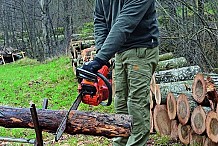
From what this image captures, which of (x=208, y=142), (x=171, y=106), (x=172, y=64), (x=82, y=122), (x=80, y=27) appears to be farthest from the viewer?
(x=80, y=27)

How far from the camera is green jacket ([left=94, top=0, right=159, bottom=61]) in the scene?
9.16ft

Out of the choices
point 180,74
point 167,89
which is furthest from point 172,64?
point 167,89

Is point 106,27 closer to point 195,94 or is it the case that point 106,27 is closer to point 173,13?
point 195,94

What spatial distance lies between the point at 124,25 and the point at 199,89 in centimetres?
159

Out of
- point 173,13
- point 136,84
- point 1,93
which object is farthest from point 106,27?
point 1,93

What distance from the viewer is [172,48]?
8.52 m

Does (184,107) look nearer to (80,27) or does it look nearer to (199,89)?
(199,89)

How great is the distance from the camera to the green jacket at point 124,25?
9.16ft

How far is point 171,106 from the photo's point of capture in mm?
4457

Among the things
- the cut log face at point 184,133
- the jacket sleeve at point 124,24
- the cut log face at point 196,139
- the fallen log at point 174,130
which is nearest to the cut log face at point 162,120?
the fallen log at point 174,130

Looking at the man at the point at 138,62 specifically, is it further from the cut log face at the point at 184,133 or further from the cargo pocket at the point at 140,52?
the cut log face at the point at 184,133

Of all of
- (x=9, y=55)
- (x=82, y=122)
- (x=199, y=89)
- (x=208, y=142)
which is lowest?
(x=9, y=55)

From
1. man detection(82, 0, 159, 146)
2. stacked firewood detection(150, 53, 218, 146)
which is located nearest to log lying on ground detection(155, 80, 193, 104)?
stacked firewood detection(150, 53, 218, 146)

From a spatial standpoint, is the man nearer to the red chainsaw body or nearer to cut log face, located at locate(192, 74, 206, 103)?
the red chainsaw body
